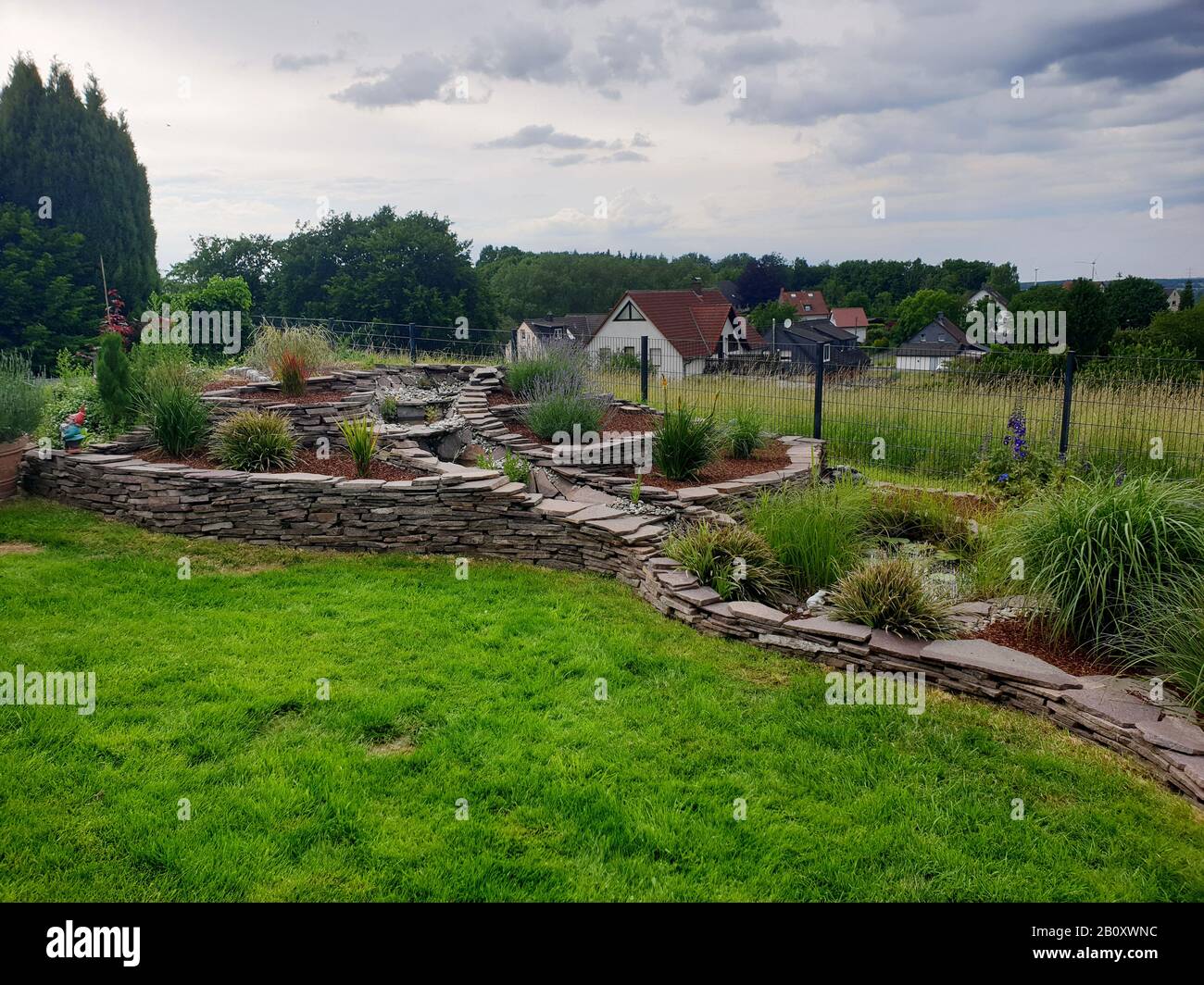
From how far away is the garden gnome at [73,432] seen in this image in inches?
297

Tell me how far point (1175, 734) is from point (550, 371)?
767 cm

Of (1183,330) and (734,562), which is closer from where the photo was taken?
(734,562)

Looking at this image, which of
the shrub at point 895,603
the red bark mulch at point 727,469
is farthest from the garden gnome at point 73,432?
the shrub at point 895,603

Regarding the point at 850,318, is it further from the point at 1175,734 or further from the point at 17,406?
the point at 1175,734

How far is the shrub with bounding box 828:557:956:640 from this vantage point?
4.50 metres

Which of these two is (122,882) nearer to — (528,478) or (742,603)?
(742,603)

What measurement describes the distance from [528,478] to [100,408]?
15.1ft

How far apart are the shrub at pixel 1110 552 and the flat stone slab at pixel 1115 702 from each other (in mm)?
368

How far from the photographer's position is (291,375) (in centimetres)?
945

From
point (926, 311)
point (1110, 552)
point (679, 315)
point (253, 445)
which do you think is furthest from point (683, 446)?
point (926, 311)
